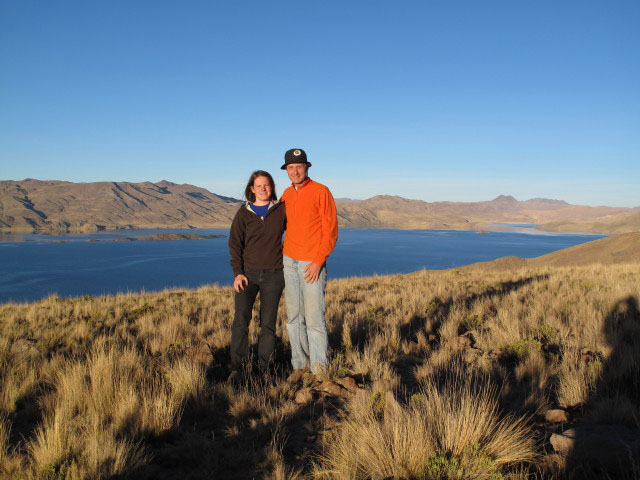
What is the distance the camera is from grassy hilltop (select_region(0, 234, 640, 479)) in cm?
205

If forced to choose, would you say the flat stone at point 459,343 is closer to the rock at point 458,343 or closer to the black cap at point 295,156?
the rock at point 458,343

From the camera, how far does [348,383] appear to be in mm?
3416

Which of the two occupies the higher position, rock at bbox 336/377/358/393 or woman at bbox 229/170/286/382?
woman at bbox 229/170/286/382

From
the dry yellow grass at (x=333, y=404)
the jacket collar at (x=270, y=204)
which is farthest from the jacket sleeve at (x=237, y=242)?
the dry yellow grass at (x=333, y=404)

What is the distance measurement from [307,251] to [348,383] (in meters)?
1.30

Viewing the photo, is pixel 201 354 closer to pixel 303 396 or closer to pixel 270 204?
pixel 303 396

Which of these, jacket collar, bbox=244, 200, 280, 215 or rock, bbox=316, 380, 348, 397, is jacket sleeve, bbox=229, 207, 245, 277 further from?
rock, bbox=316, 380, 348, 397

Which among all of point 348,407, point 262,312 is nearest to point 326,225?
point 262,312

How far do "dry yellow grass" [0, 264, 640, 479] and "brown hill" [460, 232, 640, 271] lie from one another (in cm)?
2204

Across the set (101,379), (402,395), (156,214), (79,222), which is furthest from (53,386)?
(156,214)

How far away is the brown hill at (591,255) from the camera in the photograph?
2384cm

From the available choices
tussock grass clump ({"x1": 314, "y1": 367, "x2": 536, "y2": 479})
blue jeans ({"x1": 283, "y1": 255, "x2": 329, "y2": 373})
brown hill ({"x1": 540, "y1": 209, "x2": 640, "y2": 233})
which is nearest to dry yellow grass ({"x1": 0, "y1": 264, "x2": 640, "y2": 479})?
tussock grass clump ({"x1": 314, "y1": 367, "x2": 536, "y2": 479})

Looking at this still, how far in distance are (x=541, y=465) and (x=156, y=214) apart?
710 ft

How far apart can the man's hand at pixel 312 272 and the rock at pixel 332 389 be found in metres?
0.96
